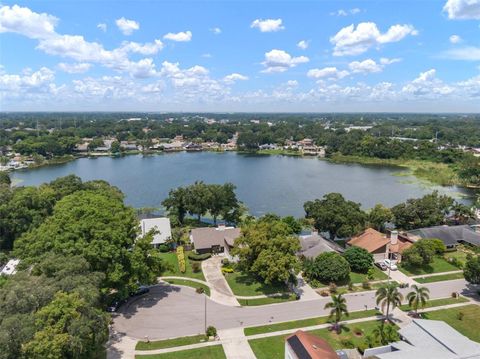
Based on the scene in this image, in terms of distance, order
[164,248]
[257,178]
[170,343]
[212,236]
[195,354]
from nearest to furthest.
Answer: [195,354] < [170,343] < [164,248] < [212,236] < [257,178]

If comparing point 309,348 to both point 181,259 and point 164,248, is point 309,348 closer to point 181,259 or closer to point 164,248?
point 181,259

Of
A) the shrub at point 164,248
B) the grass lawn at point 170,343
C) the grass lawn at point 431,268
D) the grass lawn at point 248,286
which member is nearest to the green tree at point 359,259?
the grass lawn at point 431,268

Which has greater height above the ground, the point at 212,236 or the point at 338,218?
the point at 338,218

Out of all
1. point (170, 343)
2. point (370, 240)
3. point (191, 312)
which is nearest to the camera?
point (170, 343)

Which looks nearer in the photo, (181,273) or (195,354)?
(195,354)

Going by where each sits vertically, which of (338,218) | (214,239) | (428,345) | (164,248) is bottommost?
(164,248)

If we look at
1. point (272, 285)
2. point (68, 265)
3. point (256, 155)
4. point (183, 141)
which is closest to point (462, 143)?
point (256, 155)

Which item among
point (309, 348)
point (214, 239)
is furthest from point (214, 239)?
point (309, 348)
